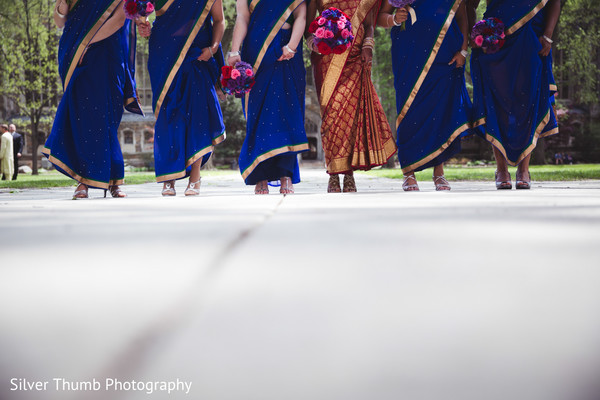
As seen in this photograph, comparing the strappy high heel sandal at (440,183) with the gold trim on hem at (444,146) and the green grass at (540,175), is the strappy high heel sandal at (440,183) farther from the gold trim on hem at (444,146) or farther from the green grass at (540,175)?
the green grass at (540,175)

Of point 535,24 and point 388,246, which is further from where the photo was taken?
point 535,24

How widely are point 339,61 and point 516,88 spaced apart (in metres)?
1.47

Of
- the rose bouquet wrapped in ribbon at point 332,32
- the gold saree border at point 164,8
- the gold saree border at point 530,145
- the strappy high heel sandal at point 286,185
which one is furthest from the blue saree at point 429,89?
the gold saree border at point 164,8

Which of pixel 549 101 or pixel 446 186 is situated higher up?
pixel 549 101

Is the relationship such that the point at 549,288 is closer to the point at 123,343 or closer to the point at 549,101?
the point at 123,343

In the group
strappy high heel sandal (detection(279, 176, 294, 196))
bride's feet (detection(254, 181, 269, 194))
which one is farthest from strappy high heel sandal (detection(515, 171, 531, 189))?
bride's feet (detection(254, 181, 269, 194))

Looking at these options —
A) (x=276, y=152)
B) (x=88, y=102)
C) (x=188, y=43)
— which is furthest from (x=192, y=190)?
(x=188, y=43)

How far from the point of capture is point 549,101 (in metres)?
4.70

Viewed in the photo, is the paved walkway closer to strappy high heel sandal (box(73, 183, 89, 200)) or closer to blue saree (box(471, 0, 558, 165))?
strappy high heel sandal (box(73, 183, 89, 200))

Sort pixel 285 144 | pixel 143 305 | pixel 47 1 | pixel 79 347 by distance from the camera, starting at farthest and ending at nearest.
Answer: pixel 47 1 → pixel 285 144 → pixel 143 305 → pixel 79 347

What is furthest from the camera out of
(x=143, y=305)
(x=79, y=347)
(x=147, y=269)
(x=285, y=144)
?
(x=285, y=144)

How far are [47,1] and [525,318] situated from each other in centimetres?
2728

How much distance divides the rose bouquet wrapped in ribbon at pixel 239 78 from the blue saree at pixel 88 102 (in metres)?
0.96

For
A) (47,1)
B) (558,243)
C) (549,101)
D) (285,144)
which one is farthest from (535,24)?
(47,1)
